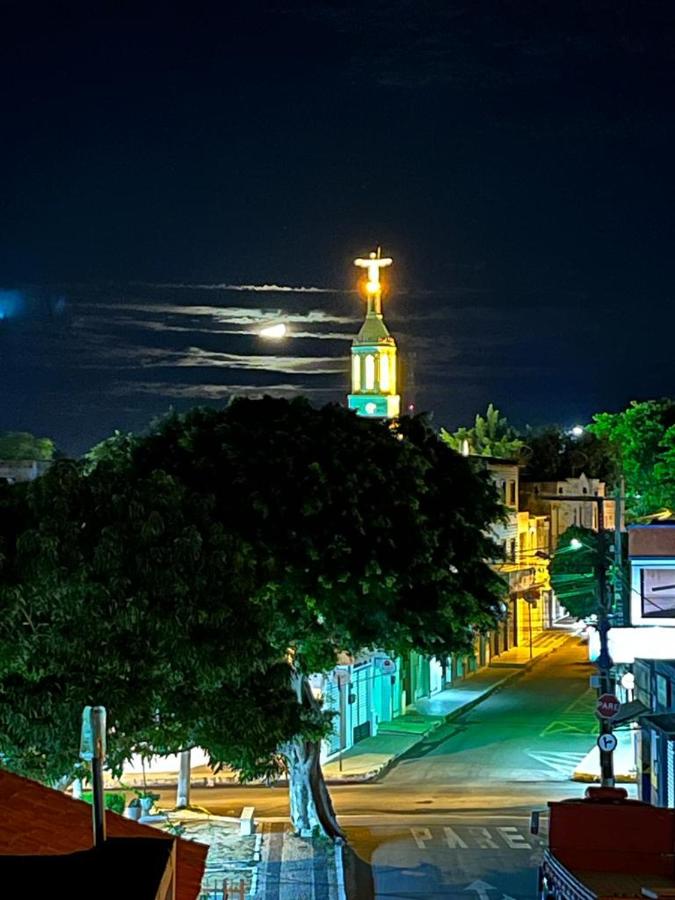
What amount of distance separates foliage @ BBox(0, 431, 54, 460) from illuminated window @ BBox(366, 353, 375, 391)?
20.5 meters

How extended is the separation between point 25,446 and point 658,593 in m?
63.5

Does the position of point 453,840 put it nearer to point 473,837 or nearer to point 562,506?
point 473,837

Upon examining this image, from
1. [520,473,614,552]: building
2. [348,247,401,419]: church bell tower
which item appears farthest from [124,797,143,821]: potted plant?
[520,473,614,552]: building

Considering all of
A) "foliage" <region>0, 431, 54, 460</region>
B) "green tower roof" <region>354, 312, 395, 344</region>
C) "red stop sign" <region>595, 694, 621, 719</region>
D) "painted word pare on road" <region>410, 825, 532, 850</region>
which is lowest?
"painted word pare on road" <region>410, 825, 532, 850</region>

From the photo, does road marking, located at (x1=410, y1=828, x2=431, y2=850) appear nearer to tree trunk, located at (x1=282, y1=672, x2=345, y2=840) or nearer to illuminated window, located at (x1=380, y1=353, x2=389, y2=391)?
→ tree trunk, located at (x1=282, y1=672, x2=345, y2=840)

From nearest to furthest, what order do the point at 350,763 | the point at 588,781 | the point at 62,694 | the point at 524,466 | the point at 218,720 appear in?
the point at 62,694
the point at 218,720
the point at 588,781
the point at 350,763
the point at 524,466

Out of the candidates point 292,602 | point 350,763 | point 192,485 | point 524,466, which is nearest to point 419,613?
point 292,602

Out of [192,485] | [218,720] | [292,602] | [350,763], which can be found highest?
[192,485]

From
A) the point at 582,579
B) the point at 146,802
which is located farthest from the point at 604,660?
the point at 582,579

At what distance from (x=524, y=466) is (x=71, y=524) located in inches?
3253

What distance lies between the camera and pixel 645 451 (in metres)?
95.3

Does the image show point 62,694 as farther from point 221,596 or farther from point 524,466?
point 524,466

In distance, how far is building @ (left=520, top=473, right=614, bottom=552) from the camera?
9262cm

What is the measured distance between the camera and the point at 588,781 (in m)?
40.3
